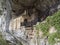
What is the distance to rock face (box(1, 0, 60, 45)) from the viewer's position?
4.01 meters

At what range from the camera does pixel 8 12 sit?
513 centimetres

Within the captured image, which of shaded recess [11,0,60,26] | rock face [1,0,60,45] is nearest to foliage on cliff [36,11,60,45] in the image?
rock face [1,0,60,45]

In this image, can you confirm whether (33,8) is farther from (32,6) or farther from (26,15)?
(26,15)

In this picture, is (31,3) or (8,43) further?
(8,43)

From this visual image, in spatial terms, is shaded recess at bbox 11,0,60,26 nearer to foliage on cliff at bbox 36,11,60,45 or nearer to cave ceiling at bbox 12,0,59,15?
cave ceiling at bbox 12,0,59,15

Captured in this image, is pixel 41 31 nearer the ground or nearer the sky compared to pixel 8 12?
nearer the ground

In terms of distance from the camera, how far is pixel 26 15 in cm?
452

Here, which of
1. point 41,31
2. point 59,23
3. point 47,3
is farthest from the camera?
point 47,3

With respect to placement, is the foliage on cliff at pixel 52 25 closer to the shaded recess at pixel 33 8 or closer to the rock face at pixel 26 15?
the rock face at pixel 26 15

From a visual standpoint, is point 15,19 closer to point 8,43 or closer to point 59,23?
point 8,43

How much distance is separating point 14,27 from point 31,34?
0.83m

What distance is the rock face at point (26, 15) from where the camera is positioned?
401cm

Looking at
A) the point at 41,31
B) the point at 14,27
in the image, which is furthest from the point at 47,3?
the point at 14,27

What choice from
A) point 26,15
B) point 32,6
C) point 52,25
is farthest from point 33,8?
point 52,25
